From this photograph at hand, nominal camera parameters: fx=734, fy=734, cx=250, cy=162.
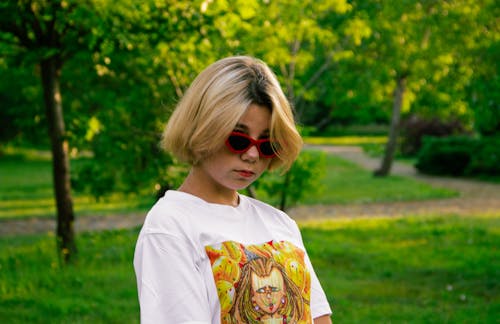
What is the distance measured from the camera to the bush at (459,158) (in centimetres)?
2073

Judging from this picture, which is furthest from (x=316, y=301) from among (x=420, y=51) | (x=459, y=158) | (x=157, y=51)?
(x=459, y=158)

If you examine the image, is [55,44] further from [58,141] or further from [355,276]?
[355,276]

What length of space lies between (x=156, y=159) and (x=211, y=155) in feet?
18.6

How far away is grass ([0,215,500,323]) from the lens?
21.1 ft

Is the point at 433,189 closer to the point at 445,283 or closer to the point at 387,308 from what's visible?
the point at 445,283

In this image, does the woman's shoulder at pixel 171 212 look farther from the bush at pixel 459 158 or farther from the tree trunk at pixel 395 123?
the bush at pixel 459 158

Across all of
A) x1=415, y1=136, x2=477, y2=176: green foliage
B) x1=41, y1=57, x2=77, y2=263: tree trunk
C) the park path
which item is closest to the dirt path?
the park path

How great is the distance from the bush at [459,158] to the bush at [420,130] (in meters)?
5.35

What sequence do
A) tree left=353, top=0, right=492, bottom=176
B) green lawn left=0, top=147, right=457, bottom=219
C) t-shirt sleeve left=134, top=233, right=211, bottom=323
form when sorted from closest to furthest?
1. t-shirt sleeve left=134, top=233, right=211, bottom=323
2. tree left=353, top=0, right=492, bottom=176
3. green lawn left=0, top=147, right=457, bottom=219

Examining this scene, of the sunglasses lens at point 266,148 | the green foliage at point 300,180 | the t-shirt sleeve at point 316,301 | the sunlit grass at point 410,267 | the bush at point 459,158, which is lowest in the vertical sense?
the bush at point 459,158

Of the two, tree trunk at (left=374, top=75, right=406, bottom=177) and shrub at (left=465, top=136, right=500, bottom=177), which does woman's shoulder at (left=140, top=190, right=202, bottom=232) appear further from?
shrub at (left=465, top=136, right=500, bottom=177)

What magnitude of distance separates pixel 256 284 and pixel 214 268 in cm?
12

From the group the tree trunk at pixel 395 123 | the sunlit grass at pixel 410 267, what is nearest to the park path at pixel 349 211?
the sunlit grass at pixel 410 267

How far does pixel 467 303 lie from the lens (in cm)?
698
